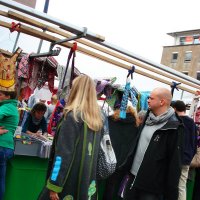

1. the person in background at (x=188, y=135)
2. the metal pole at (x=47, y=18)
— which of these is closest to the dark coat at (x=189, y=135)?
the person in background at (x=188, y=135)

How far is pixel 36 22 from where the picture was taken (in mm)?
3197

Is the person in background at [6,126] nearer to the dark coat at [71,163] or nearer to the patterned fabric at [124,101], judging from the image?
the dark coat at [71,163]

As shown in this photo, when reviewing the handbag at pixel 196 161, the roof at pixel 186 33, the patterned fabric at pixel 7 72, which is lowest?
the handbag at pixel 196 161

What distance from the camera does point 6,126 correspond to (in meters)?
3.37

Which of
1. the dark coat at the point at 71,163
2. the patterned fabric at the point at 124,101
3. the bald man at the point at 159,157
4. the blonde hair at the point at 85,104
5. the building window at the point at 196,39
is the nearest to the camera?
the dark coat at the point at 71,163

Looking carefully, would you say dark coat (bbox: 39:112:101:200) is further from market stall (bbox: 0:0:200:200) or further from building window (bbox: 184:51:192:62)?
building window (bbox: 184:51:192:62)

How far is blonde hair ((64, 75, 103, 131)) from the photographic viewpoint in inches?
95.0

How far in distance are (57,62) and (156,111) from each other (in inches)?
53.7

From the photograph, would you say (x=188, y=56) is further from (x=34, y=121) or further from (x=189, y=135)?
(x=34, y=121)

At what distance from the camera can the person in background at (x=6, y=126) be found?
3.30 metres

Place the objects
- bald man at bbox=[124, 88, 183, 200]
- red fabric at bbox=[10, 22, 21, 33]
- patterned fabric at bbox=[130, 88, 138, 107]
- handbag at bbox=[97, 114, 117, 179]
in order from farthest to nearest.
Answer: patterned fabric at bbox=[130, 88, 138, 107], red fabric at bbox=[10, 22, 21, 33], bald man at bbox=[124, 88, 183, 200], handbag at bbox=[97, 114, 117, 179]

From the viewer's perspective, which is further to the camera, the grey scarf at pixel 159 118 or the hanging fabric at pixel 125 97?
the hanging fabric at pixel 125 97

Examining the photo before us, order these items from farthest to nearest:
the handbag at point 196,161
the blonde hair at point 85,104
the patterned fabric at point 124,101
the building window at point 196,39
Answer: the building window at point 196,39
the handbag at point 196,161
the patterned fabric at point 124,101
the blonde hair at point 85,104

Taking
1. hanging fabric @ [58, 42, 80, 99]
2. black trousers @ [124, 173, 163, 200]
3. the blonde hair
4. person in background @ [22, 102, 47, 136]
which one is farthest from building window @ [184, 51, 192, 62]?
the blonde hair
